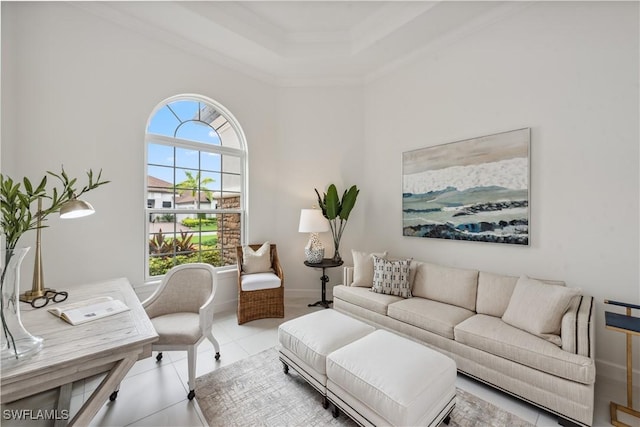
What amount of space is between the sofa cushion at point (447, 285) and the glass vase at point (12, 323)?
2.97 m

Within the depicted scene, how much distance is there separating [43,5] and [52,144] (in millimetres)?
1308

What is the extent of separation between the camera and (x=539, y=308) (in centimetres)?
202

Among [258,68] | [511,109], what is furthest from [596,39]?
[258,68]

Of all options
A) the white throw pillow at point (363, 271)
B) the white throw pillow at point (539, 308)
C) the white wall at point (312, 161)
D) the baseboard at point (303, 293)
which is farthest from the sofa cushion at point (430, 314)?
the baseboard at point (303, 293)

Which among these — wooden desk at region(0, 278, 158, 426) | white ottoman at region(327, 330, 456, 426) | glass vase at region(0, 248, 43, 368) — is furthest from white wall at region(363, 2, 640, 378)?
glass vase at region(0, 248, 43, 368)

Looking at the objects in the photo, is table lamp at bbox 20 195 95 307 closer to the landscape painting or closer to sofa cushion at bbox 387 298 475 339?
sofa cushion at bbox 387 298 475 339

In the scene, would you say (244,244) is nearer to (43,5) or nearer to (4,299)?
(4,299)

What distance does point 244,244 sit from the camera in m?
3.95

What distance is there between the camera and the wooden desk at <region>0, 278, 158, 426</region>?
1.08 meters

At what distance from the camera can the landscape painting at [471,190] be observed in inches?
105

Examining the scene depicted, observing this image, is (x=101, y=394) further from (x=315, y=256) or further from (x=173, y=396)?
(x=315, y=256)

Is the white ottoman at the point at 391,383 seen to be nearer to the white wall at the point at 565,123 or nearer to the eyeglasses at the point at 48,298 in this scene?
the white wall at the point at 565,123

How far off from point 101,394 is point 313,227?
263 cm

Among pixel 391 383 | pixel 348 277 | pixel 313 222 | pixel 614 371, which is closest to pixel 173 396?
pixel 391 383
